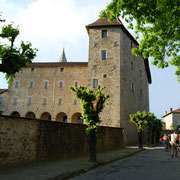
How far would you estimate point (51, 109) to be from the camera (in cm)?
3847

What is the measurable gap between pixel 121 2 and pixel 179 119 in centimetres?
5398

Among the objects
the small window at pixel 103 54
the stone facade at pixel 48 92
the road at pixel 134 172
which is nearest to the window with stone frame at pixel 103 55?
the small window at pixel 103 54

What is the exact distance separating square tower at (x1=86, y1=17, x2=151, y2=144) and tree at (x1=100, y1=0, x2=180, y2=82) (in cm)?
1383

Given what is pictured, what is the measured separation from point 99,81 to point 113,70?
7.90ft

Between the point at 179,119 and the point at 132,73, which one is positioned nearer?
the point at 132,73

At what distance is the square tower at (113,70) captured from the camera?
2806cm

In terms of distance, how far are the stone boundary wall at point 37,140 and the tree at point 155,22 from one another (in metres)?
6.66

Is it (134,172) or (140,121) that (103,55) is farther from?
(134,172)

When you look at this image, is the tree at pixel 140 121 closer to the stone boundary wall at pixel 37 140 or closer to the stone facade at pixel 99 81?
the stone facade at pixel 99 81

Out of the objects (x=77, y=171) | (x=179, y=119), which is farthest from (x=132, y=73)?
(x=179, y=119)

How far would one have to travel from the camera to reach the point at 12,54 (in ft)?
40.7

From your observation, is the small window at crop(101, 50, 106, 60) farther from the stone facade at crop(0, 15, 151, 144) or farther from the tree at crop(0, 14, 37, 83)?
the tree at crop(0, 14, 37, 83)

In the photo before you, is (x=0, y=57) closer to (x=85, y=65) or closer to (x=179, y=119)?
(x=85, y=65)

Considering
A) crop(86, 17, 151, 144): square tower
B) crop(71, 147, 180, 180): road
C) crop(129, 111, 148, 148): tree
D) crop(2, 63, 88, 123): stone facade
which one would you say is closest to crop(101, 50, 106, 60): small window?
crop(86, 17, 151, 144): square tower
